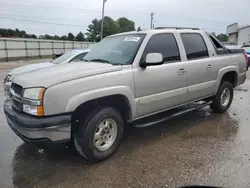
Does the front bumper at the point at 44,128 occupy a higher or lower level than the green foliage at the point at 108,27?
lower

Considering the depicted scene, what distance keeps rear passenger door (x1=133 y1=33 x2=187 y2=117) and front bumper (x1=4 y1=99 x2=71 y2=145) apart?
1.22 meters

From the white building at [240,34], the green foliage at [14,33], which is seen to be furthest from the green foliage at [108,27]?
the white building at [240,34]

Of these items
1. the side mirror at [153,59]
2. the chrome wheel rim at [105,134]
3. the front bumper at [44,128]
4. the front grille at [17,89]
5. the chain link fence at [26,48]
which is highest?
the chain link fence at [26,48]

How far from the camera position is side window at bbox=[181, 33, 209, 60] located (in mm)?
4539

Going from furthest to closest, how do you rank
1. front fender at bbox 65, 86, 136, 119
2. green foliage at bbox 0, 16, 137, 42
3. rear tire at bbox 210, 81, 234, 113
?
green foliage at bbox 0, 16, 137, 42 → rear tire at bbox 210, 81, 234, 113 → front fender at bbox 65, 86, 136, 119

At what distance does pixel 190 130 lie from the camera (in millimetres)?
4652

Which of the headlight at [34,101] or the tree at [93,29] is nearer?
the headlight at [34,101]

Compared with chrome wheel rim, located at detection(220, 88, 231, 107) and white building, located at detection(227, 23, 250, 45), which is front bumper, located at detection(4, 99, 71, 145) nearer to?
chrome wheel rim, located at detection(220, 88, 231, 107)

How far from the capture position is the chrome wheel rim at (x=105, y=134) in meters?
3.32

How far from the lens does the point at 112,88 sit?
128 inches

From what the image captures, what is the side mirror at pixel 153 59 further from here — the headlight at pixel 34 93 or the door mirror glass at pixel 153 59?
the headlight at pixel 34 93

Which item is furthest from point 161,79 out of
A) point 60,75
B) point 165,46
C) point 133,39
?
point 60,75

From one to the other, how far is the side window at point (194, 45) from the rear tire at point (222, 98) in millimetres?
1039

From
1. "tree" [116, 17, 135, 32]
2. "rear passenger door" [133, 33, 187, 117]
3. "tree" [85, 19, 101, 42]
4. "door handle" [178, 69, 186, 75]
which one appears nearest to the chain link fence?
"rear passenger door" [133, 33, 187, 117]
